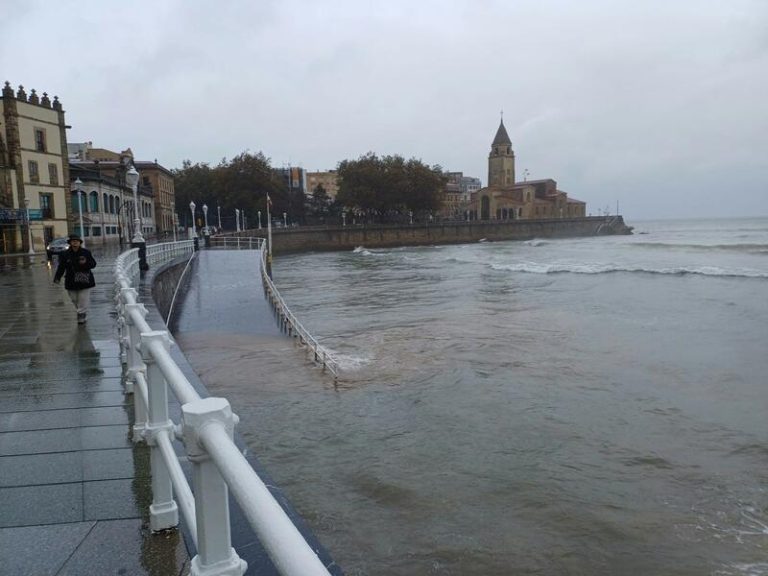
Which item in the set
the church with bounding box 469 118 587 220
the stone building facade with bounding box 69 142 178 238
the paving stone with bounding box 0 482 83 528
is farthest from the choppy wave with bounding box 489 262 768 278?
the church with bounding box 469 118 587 220

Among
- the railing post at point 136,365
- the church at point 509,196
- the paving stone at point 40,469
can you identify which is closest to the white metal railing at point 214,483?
the railing post at point 136,365

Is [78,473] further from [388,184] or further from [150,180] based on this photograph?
[388,184]

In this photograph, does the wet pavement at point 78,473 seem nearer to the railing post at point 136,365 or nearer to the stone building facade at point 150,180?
the railing post at point 136,365

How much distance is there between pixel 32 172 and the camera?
42.0 m

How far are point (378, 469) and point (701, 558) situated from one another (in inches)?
147

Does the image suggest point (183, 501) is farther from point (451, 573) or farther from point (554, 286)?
point (554, 286)

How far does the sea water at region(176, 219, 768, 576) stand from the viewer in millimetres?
6027

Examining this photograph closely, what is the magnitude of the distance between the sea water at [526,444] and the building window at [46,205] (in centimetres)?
3207

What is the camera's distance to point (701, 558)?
5.78 m

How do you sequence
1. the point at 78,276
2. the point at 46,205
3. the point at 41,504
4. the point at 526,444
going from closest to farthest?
the point at 41,504 → the point at 526,444 → the point at 78,276 → the point at 46,205

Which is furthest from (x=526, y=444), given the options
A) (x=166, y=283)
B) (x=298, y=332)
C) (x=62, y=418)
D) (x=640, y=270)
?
(x=640, y=270)

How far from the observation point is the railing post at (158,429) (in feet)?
8.96

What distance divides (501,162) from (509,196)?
33.9 feet

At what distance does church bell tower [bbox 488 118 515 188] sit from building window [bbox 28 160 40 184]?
337ft
